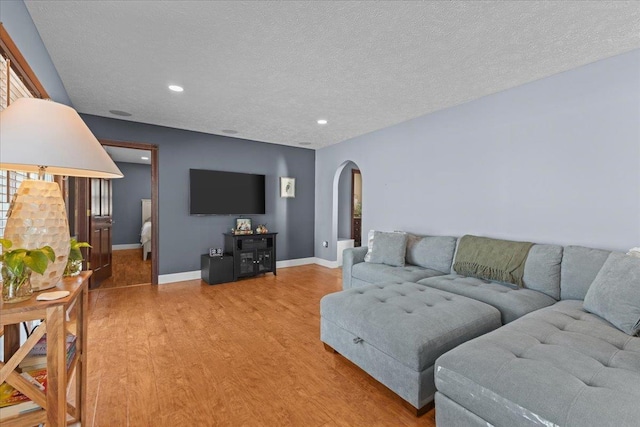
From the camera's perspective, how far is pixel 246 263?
4793 mm

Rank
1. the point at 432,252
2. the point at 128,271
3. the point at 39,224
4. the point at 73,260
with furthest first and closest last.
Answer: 1. the point at 128,271
2. the point at 432,252
3. the point at 73,260
4. the point at 39,224

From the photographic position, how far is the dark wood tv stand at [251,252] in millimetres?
4719

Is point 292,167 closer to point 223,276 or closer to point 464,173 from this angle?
point 223,276

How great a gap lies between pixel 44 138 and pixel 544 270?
325 cm

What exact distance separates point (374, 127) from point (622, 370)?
3.75 metres

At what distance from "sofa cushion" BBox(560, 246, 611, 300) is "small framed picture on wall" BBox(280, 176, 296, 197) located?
424 cm

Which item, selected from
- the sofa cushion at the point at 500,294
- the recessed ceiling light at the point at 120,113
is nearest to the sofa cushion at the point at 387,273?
the sofa cushion at the point at 500,294

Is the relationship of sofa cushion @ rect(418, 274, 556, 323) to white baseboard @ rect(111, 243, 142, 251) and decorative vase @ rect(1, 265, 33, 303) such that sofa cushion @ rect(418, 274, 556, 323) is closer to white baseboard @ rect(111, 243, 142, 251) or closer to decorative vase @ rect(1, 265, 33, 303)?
decorative vase @ rect(1, 265, 33, 303)

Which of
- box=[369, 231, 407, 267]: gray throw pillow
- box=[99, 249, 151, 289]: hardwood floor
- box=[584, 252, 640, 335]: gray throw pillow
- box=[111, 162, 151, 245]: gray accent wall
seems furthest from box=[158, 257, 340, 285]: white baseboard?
box=[111, 162, 151, 245]: gray accent wall

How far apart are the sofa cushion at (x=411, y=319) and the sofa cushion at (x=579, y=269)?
2.54 ft

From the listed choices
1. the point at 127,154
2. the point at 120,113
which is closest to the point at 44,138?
the point at 120,113

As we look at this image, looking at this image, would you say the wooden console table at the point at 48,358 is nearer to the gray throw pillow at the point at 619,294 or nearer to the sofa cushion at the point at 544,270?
the gray throw pillow at the point at 619,294

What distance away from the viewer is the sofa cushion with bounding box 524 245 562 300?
7.87ft

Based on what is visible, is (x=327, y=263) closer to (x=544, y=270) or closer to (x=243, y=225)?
(x=243, y=225)
